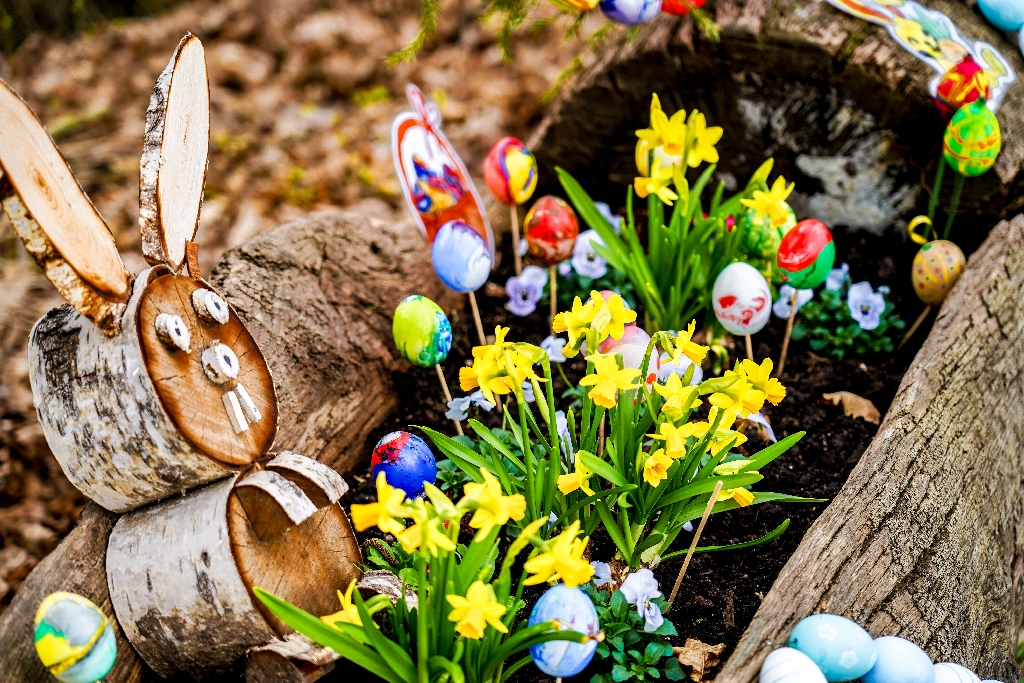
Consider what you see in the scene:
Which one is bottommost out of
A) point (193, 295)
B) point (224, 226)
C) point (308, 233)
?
point (224, 226)

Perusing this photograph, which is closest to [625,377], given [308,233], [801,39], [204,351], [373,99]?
[204,351]

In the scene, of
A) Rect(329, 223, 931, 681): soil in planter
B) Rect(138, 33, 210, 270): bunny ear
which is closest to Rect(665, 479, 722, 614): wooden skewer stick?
Rect(329, 223, 931, 681): soil in planter

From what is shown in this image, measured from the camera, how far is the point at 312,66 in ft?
12.5

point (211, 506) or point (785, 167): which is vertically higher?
point (785, 167)

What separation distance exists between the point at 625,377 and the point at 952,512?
32.9 inches

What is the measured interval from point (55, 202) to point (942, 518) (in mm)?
1666

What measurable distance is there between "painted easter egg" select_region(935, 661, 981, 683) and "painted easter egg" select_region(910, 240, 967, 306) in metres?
1.04

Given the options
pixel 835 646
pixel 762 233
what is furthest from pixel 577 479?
pixel 762 233

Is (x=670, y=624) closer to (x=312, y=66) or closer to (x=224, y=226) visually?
(x=224, y=226)

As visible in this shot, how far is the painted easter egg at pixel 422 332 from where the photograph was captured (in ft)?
5.62

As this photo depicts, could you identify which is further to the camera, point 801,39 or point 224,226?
point 224,226

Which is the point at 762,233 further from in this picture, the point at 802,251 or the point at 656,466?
the point at 656,466

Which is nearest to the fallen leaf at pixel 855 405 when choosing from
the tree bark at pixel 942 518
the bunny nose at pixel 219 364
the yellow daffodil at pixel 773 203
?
the tree bark at pixel 942 518

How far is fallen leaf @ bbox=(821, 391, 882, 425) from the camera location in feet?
6.56
